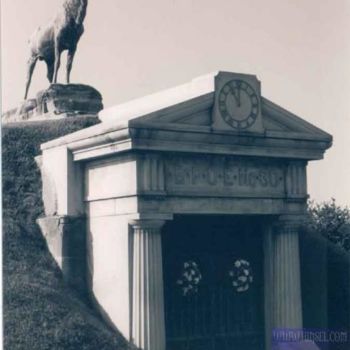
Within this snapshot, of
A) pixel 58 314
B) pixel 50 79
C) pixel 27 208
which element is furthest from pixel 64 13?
pixel 58 314

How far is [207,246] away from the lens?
13.4 meters

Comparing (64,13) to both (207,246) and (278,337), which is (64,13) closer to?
(207,246)

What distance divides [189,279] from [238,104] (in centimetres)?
305

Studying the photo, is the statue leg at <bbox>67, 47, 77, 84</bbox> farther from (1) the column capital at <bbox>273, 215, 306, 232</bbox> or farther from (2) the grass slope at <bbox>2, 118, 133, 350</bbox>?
(1) the column capital at <bbox>273, 215, 306, 232</bbox>

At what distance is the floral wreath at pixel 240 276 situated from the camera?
1341cm

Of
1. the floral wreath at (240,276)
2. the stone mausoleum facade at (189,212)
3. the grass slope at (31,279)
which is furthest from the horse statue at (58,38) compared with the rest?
the floral wreath at (240,276)

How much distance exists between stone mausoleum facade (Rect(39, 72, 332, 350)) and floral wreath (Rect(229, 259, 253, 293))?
2cm

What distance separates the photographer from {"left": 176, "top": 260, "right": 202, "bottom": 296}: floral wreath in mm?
12891

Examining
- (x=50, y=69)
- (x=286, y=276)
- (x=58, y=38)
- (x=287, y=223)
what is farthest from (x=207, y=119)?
(x=50, y=69)

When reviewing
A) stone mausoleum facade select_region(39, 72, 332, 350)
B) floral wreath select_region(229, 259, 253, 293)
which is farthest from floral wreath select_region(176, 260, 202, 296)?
floral wreath select_region(229, 259, 253, 293)

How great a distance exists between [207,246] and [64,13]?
20.4ft

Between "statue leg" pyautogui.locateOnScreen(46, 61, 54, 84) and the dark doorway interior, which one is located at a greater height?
"statue leg" pyautogui.locateOnScreen(46, 61, 54, 84)

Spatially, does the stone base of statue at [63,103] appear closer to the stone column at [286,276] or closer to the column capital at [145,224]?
the column capital at [145,224]

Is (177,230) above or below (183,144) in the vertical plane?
below
